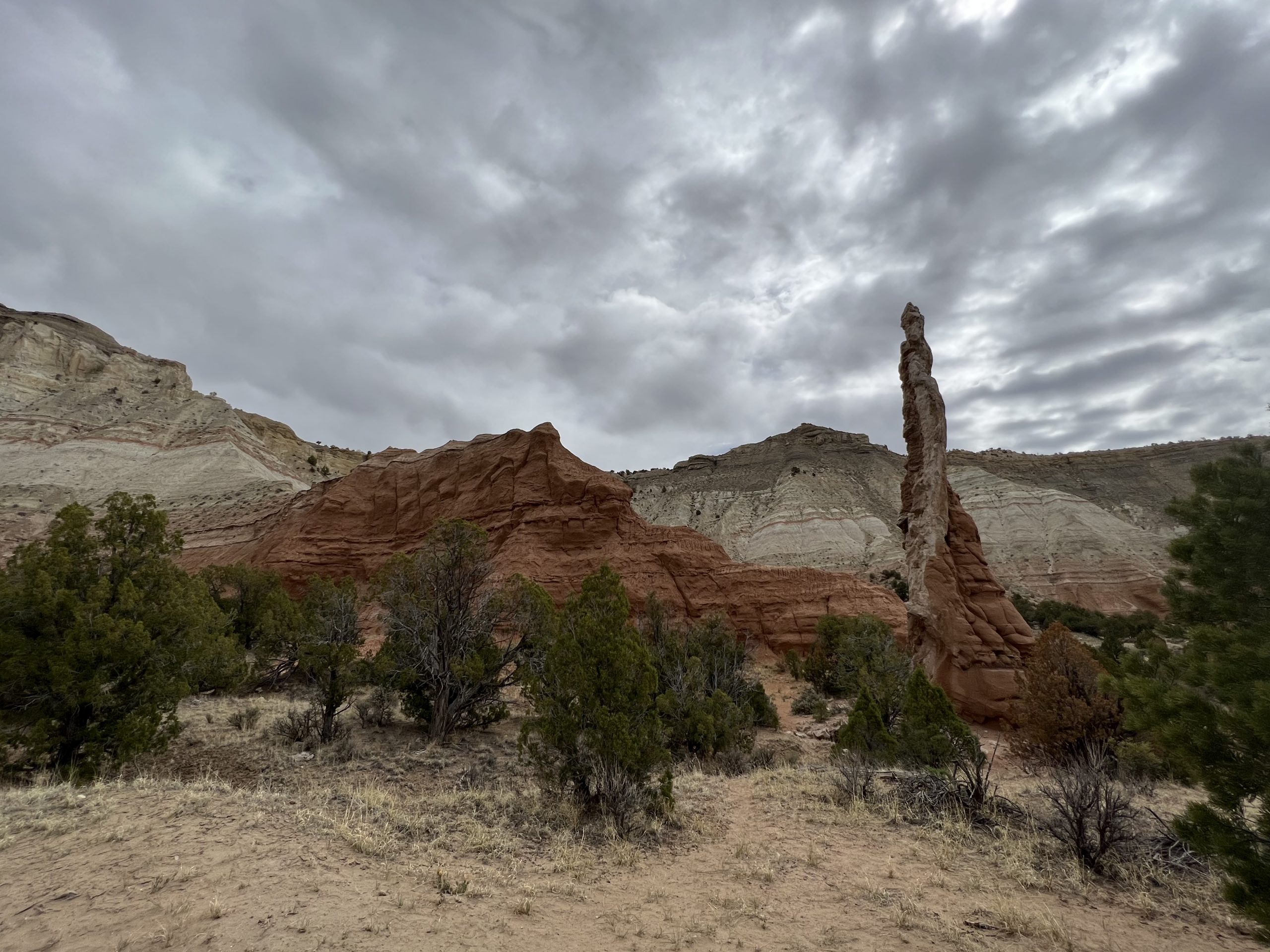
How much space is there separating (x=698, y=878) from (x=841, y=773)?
17.8 feet

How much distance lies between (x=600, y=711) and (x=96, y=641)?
8028 mm

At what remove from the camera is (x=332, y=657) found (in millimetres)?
13258

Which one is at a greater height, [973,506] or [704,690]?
[973,506]

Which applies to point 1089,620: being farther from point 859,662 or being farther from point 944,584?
point 859,662

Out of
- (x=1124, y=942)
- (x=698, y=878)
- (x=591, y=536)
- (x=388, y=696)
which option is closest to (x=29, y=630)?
(x=388, y=696)

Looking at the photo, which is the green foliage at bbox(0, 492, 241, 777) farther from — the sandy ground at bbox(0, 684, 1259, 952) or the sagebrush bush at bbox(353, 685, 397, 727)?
the sagebrush bush at bbox(353, 685, 397, 727)

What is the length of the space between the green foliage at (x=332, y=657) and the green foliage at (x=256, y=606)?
6.94ft

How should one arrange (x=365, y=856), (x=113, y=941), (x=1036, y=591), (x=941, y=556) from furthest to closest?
(x=1036, y=591) → (x=941, y=556) → (x=365, y=856) → (x=113, y=941)

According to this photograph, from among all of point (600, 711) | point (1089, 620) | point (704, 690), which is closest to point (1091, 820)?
point (600, 711)

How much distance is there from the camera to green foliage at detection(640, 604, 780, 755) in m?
14.0

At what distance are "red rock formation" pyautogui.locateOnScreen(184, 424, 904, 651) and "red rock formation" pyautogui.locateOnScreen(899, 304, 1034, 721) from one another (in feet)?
39.7

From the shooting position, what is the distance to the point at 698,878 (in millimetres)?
6367

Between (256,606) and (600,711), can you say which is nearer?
(600,711)

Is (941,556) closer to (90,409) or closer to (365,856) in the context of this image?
(365,856)
